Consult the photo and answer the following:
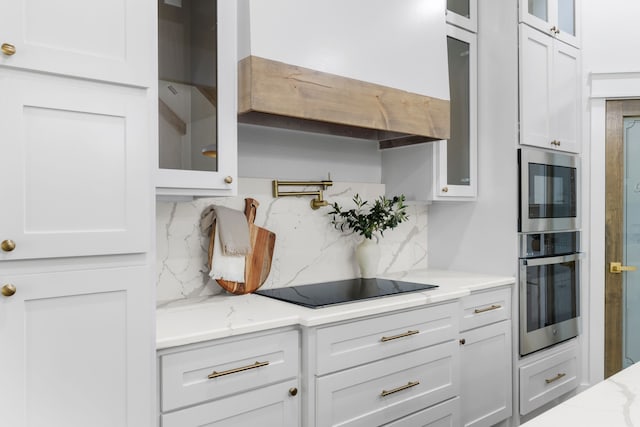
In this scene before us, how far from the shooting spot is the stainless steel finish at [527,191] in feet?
9.02

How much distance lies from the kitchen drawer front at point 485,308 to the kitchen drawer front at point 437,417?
380 millimetres

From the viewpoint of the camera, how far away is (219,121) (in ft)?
6.07

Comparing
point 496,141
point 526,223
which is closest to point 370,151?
point 496,141

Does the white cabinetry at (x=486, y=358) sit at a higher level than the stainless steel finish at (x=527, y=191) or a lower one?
lower

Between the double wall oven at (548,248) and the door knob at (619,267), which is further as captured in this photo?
the door knob at (619,267)

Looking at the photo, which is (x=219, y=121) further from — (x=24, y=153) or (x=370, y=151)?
(x=370, y=151)

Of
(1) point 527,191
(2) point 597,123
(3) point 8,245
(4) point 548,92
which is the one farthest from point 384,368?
(2) point 597,123

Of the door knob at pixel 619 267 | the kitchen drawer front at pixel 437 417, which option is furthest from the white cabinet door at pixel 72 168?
the door knob at pixel 619 267

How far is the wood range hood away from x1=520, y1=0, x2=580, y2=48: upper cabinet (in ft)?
2.57

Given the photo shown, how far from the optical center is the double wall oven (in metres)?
2.79

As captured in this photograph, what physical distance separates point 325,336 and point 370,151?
4.46 feet

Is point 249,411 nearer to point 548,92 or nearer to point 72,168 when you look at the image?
point 72,168

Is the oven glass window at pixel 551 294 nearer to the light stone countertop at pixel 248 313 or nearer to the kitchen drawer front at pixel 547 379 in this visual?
the kitchen drawer front at pixel 547 379

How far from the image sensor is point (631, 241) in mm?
3217
